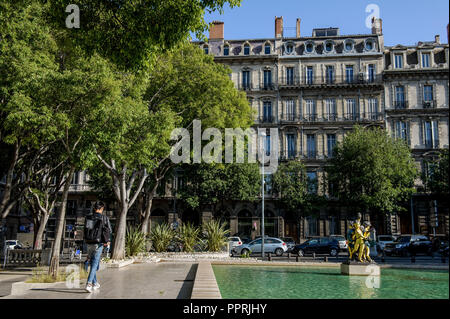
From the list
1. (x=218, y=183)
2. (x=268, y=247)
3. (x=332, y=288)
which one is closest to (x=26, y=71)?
(x=332, y=288)

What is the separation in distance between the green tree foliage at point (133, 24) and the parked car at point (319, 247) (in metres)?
23.6

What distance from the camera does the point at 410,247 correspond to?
96.0 ft

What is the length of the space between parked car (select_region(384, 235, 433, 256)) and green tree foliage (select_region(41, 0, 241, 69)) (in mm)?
25661

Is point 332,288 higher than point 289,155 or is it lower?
lower

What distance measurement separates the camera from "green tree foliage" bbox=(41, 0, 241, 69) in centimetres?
873

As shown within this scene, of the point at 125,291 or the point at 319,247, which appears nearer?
the point at 125,291

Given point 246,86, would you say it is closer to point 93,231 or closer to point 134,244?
point 134,244

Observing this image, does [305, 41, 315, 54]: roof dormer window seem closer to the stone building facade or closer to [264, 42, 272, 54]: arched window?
the stone building facade

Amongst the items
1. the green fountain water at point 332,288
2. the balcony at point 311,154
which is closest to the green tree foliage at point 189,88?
the green fountain water at point 332,288

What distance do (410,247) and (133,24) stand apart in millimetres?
26867

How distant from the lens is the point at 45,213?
76.1 feet

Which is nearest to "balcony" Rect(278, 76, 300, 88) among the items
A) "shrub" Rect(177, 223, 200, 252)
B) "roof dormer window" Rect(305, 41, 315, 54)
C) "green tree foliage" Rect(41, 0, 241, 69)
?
"roof dormer window" Rect(305, 41, 315, 54)

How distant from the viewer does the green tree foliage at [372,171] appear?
3406 cm
